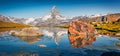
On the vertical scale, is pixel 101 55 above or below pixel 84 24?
below

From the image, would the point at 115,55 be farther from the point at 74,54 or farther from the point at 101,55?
the point at 74,54

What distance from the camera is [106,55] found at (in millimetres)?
40000

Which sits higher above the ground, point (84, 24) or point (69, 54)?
point (84, 24)

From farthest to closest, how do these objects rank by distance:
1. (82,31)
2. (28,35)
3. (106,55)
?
1. (82,31)
2. (28,35)
3. (106,55)

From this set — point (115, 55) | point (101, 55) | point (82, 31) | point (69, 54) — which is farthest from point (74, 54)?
point (82, 31)

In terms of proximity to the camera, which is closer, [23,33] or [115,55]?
[115,55]

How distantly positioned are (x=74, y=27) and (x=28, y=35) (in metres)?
35.0

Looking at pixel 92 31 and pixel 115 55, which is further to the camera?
pixel 92 31

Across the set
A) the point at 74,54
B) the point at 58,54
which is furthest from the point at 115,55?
the point at 58,54

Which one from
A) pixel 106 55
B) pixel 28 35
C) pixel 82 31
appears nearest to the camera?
pixel 106 55

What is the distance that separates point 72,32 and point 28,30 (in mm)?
31358

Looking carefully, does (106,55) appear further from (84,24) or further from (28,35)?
(84,24)

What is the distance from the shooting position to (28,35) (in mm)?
84500

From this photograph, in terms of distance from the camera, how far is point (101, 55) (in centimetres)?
4003
